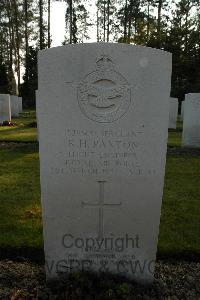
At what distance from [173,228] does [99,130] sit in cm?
203

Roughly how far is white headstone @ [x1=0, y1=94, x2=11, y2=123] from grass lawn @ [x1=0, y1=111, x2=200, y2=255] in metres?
7.13

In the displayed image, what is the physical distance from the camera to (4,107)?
51.6ft

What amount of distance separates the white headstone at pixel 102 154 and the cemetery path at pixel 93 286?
140 millimetres

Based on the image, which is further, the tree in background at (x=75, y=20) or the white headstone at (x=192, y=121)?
the tree in background at (x=75, y=20)

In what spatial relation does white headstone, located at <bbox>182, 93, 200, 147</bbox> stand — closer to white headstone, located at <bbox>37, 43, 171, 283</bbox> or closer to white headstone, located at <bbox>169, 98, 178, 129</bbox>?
white headstone, located at <bbox>169, 98, 178, 129</bbox>

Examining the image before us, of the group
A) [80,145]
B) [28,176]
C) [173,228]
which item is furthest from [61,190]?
[28,176]

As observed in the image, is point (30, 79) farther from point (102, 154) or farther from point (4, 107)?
point (102, 154)

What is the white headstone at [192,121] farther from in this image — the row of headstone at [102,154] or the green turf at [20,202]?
the row of headstone at [102,154]

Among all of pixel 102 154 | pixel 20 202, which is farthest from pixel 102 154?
pixel 20 202

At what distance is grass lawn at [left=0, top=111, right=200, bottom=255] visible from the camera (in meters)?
4.14

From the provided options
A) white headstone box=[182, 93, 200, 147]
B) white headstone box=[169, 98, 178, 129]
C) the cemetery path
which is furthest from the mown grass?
white headstone box=[169, 98, 178, 129]

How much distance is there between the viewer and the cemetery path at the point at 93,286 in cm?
308

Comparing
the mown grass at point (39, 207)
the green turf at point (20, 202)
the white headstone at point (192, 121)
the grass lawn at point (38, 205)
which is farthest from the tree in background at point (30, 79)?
the mown grass at point (39, 207)

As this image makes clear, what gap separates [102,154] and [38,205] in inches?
96.1
